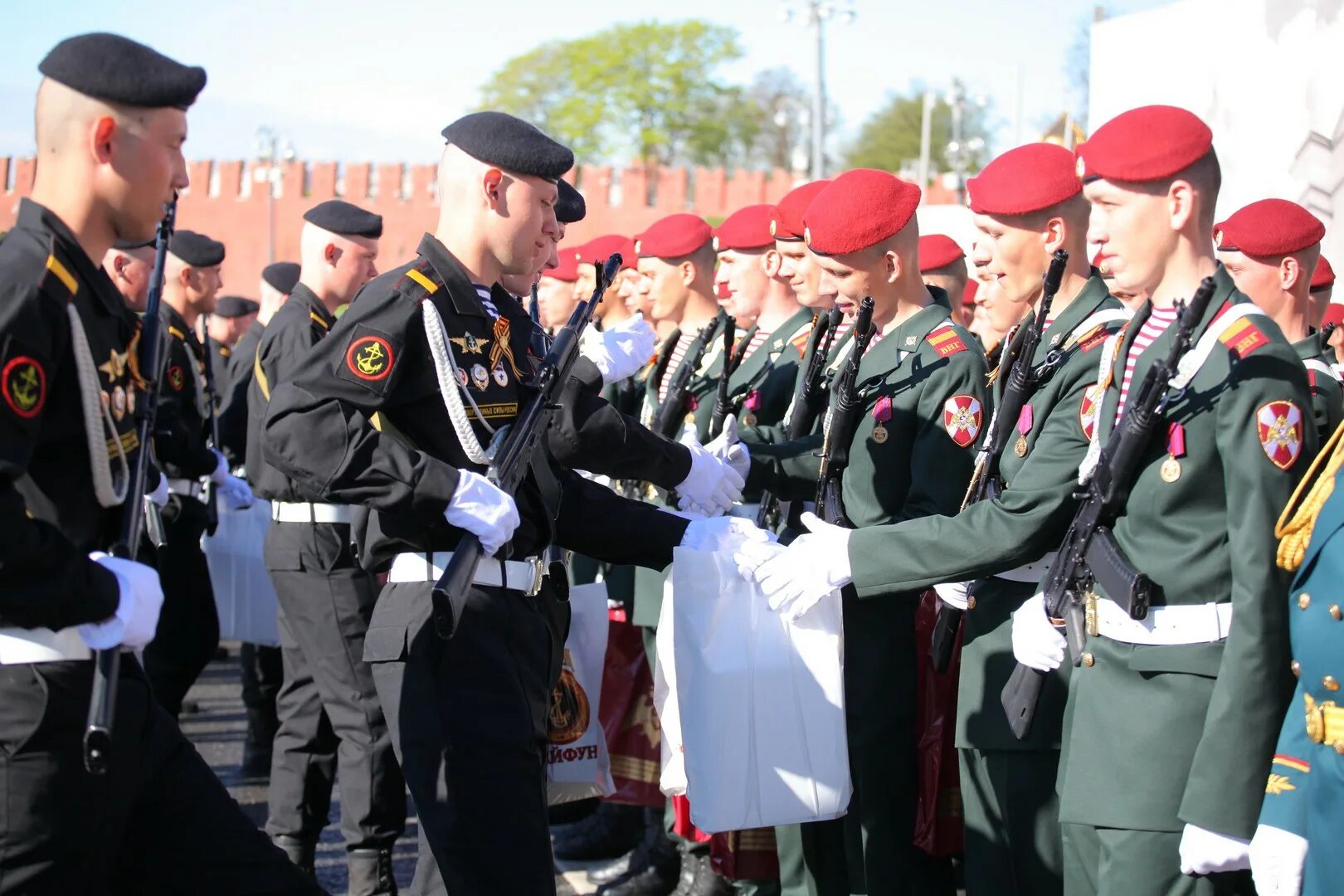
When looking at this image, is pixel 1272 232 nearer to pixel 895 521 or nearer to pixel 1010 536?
pixel 895 521

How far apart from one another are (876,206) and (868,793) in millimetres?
1680

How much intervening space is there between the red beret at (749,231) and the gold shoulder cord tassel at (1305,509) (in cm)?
356

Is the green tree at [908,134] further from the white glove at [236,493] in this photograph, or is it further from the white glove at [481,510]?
the white glove at [481,510]

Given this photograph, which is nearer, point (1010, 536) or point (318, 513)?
point (1010, 536)

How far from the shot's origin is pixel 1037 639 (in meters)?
3.17

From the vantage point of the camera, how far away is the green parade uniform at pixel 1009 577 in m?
3.30

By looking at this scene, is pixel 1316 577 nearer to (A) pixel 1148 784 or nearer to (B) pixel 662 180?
(A) pixel 1148 784

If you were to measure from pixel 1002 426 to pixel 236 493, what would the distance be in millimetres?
4089

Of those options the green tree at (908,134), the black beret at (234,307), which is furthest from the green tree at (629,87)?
the black beret at (234,307)

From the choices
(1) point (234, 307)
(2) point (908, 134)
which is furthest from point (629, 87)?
(1) point (234, 307)

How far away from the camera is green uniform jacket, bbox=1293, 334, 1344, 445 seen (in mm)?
3307

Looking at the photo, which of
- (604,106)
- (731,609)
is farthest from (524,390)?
(604,106)

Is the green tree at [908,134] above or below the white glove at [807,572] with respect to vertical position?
above

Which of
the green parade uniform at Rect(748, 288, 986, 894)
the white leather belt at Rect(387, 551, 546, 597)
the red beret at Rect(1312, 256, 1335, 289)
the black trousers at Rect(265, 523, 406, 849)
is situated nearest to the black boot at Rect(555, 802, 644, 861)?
the black trousers at Rect(265, 523, 406, 849)
